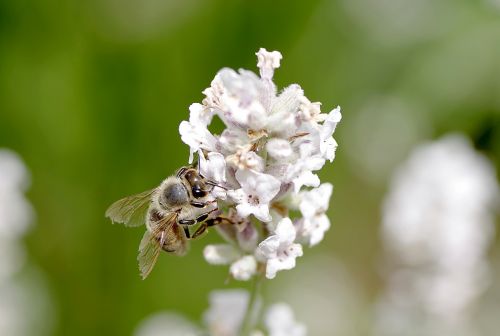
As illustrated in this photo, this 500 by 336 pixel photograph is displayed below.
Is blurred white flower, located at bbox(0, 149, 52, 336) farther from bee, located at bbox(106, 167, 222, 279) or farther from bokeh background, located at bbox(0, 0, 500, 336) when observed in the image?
bee, located at bbox(106, 167, 222, 279)

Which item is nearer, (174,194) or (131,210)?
(174,194)

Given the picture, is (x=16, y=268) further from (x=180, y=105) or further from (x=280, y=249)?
(x=280, y=249)

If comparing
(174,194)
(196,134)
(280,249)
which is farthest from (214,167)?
(174,194)

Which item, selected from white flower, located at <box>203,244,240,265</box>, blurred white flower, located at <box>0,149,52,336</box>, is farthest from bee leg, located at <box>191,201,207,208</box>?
blurred white flower, located at <box>0,149,52,336</box>

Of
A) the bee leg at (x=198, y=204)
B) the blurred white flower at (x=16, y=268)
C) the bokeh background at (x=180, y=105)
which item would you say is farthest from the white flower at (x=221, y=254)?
the bokeh background at (x=180, y=105)

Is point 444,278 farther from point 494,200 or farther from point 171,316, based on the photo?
point 171,316

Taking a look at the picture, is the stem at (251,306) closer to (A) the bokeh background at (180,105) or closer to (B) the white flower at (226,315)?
(B) the white flower at (226,315)
